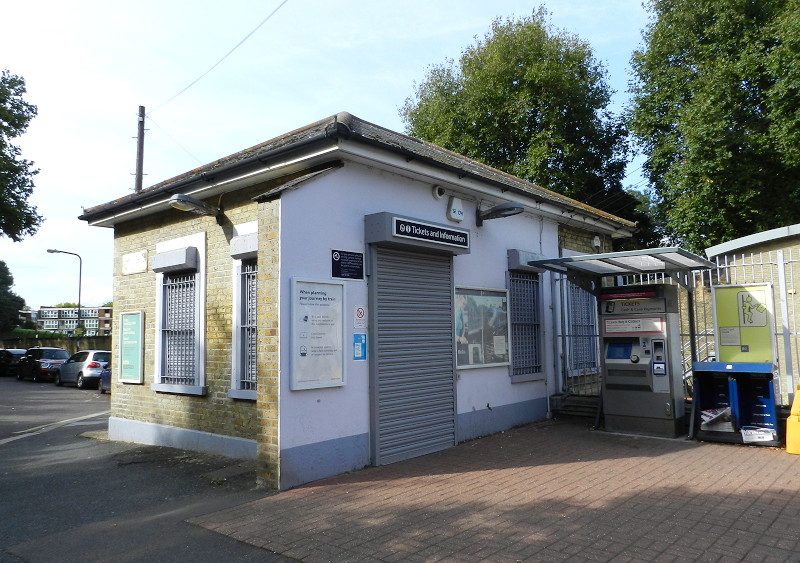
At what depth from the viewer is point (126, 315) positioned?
10109 millimetres

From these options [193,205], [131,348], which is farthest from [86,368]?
[193,205]

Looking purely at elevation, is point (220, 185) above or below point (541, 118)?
below

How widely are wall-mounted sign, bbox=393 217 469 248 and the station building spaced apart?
0.02 metres

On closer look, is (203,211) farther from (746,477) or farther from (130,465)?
(746,477)

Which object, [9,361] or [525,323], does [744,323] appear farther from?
[9,361]

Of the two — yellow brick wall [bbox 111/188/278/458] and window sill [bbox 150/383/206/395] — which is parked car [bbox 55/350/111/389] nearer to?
yellow brick wall [bbox 111/188/278/458]

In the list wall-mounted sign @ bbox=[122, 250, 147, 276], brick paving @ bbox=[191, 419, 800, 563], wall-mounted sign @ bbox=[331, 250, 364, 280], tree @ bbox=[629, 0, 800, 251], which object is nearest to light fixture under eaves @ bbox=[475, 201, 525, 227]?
wall-mounted sign @ bbox=[331, 250, 364, 280]

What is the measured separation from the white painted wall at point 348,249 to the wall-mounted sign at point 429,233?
46 centimetres

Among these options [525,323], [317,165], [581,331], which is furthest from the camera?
[581,331]

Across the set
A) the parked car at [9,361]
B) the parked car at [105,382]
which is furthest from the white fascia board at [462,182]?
the parked car at [9,361]

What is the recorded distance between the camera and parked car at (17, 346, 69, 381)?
2536 centimetres

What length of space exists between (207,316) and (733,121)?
57.4 feet

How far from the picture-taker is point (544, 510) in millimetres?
5473

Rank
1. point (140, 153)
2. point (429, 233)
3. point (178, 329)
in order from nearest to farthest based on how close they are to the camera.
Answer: point (429, 233) → point (178, 329) → point (140, 153)
